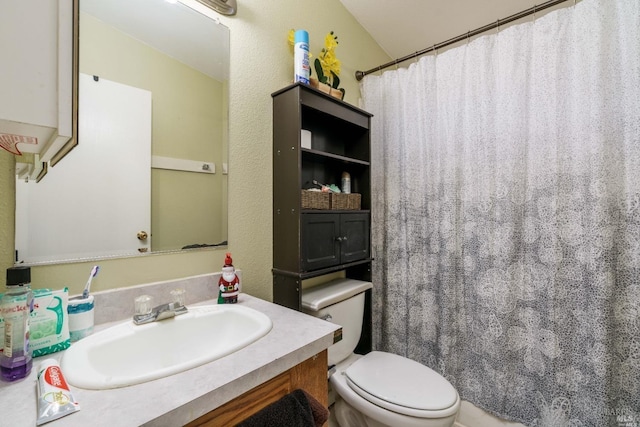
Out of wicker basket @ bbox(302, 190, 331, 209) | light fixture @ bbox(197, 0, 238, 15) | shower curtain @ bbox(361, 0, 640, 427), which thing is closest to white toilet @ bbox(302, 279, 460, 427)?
shower curtain @ bbox(361, 0, 640, 427)

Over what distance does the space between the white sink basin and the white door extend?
0.27m

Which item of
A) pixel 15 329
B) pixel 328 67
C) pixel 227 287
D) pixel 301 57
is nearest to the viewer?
pixel 15 329

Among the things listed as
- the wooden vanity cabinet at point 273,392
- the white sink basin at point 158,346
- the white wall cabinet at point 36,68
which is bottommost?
the wooden vanity cabinet at point 273,392

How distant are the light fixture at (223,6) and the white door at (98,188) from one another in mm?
451

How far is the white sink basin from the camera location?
54 centimetres

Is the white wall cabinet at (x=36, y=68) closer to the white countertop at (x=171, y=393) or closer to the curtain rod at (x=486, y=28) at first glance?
the white countertop at (x=171, y=393)

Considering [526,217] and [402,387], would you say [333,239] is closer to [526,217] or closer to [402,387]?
[402,387]

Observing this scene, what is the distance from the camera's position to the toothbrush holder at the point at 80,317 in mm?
683

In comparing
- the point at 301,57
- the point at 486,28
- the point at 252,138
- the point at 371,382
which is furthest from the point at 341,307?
the point at 486,28

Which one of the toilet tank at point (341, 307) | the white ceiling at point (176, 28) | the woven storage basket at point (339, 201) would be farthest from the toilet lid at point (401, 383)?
the white ceiling at point (176, 28)

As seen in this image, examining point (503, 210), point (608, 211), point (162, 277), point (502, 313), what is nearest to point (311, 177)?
point (162, 277)

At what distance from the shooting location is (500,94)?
1.28 m

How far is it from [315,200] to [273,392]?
0.79 m

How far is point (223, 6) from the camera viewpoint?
3.47 ft
